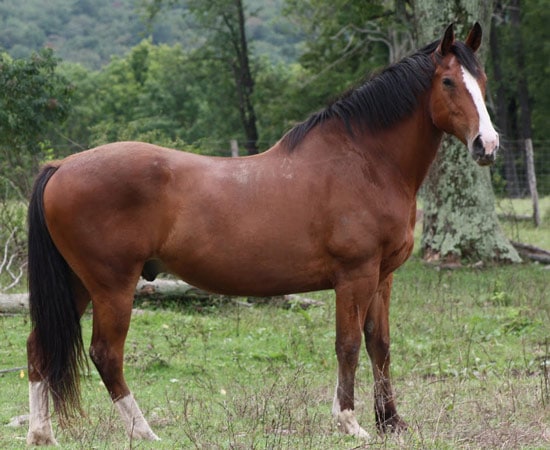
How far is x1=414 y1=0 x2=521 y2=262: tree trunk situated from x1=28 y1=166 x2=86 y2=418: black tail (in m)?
9.85

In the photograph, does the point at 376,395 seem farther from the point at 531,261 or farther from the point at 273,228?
the point at 531,261

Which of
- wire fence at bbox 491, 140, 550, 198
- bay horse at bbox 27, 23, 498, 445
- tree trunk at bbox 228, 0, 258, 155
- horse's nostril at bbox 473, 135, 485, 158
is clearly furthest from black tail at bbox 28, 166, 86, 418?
tree trunk at bbox 228, 0, 258, 155

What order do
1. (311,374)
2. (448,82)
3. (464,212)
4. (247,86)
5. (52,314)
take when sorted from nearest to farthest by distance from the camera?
(52,314) → (448,82) → (311,374) → (464,212) → (247,86)

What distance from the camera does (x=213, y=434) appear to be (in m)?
5.59

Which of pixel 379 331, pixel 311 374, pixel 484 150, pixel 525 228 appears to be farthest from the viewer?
pixel 525 228

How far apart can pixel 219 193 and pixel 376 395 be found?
1707mm

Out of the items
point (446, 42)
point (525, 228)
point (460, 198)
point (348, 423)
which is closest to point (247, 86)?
point (525, 228)

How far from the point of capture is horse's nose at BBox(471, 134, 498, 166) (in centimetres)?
544

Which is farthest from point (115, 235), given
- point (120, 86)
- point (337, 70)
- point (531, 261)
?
point (120, 86)

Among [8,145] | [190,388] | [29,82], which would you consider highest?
[29,82]

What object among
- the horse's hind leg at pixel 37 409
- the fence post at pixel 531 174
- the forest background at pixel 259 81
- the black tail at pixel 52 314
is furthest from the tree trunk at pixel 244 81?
the horse's hind leg at pixel 37 409

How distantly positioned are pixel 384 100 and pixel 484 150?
0.87 m

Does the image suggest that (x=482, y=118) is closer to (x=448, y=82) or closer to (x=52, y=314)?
(x=448, y=82)

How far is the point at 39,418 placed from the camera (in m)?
5.53
